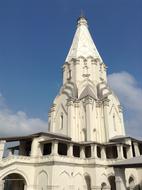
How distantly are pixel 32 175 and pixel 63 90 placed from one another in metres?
15.3

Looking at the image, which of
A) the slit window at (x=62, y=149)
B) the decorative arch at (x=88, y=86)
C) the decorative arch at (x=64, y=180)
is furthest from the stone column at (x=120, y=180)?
the decorative arch at (x=88, y=86)

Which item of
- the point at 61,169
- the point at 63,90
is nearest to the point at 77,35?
the point at 63,90

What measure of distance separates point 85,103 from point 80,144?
724 centimetres

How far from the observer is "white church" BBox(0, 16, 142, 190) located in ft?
77.9

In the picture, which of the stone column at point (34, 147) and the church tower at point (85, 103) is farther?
the church tower at point (85, 103)

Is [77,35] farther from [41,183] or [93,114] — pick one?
[41,183]

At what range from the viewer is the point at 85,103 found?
31969mm

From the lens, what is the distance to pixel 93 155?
26.2 m

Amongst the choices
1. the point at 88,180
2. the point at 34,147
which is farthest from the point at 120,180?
the point at 34,147

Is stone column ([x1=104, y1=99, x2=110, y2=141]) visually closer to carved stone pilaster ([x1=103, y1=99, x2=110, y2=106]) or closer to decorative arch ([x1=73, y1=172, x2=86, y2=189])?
carved stone pilaster ([x1=103, y1=99, x2=110, y2=106])

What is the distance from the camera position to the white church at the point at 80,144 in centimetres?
2373

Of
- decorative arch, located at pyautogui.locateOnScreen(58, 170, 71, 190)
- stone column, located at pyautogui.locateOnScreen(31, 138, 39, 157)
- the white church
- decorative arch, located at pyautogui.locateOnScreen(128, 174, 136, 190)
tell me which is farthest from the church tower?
decorative arch, located at pyautogui.locateOnScreen(58, 170, 71, 190)

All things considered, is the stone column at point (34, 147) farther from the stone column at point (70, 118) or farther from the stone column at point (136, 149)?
the stone column at point (136, 149)

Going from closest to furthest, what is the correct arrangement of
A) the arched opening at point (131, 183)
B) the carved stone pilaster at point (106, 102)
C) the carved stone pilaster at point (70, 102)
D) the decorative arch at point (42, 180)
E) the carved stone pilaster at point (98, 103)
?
the decorative arch at point (42, 180) < the arched opening at point (131, 183) < the carved stone pilaster at point (70, 102) < the carved stone pilaster at point (106, 102) < the carved stone pilaster at point (98, 103)
